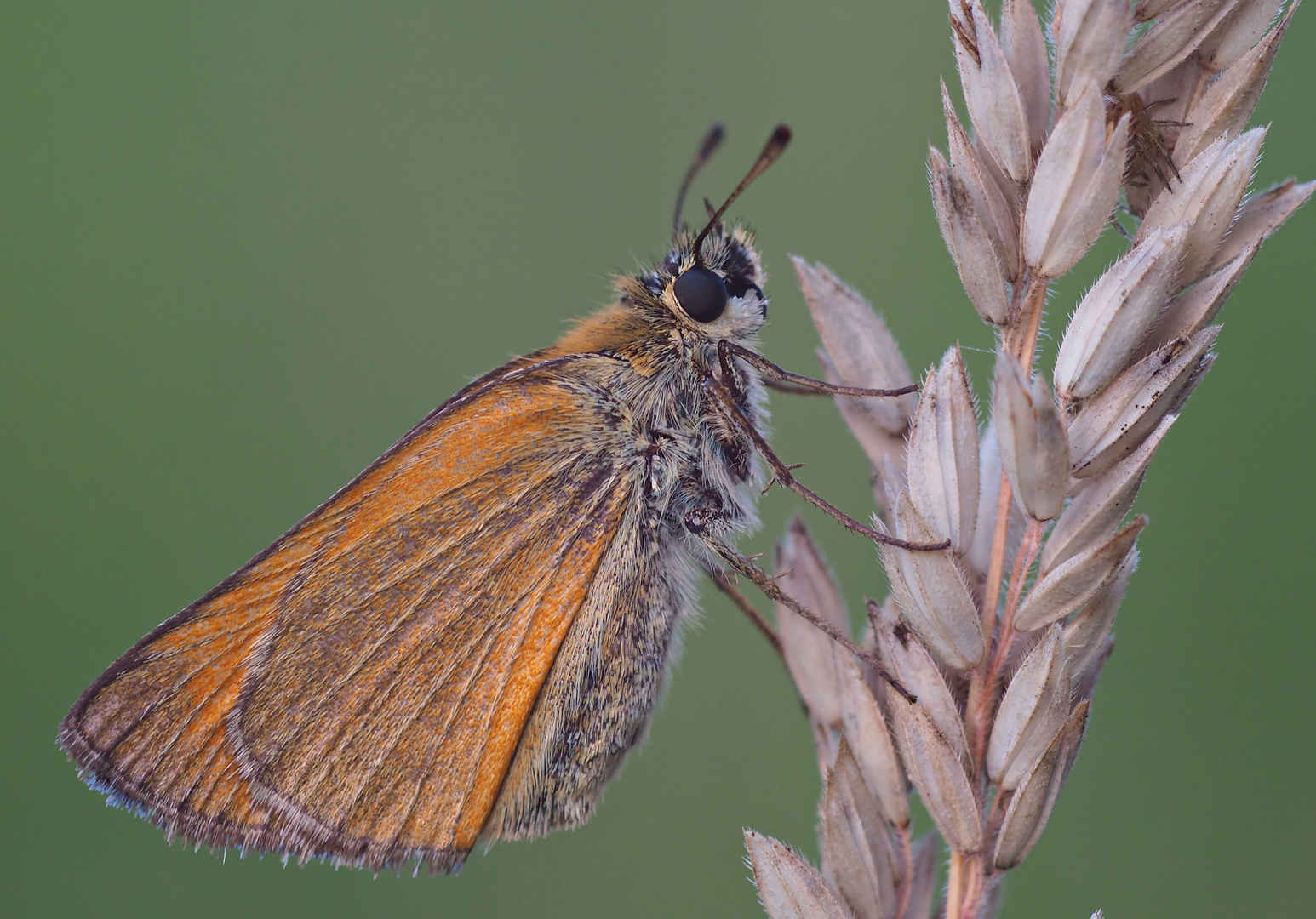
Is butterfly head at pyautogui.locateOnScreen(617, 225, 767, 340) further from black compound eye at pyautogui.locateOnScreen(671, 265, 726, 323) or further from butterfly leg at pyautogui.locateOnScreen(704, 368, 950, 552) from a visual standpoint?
butterfly leg at pyautogui.locateOnScreen(704, 368, 950, 552)

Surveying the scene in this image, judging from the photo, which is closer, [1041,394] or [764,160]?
[1041,394]

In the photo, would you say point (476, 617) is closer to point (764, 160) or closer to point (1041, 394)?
point (764, 160)

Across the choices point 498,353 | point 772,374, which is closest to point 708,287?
point 772,374

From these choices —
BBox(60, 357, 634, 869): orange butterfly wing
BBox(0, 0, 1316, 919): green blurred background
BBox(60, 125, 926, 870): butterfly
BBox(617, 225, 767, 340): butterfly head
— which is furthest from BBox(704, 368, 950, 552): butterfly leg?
BBox(0, 0, 1316, 919): green blurred background

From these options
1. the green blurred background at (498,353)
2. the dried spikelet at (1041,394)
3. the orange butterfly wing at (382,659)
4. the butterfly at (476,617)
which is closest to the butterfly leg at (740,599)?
the butterfly at (476,617)

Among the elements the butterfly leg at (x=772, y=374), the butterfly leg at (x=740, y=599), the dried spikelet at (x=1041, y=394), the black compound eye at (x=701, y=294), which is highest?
the black compound eye at (x=701, y=294)

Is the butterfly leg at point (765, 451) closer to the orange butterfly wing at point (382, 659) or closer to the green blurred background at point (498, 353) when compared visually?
the orange butterfly wing at point (382, 659)

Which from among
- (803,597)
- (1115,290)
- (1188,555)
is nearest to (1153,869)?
(1188,555)

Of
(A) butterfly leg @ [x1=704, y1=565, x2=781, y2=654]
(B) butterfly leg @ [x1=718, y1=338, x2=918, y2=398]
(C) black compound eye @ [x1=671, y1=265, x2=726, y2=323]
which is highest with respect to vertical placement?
(C) black compound eye @ [x1=671, y1=265, x2=726, y2=323]
